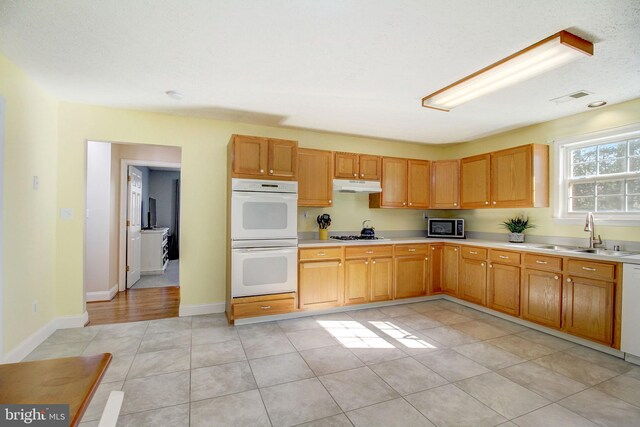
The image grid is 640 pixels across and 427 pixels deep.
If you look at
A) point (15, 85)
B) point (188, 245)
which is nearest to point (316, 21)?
point (15, 85)

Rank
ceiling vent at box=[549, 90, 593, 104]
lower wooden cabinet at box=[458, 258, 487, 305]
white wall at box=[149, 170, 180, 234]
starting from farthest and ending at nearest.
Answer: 1. white wall at box=[149, 170, 180, 234]
2. lower wooden cabinet at box=[458, 258, 487, 305]
3. ceiling vent at box=[549, 90, 593, 104]

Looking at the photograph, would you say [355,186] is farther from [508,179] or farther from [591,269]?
[591,269]

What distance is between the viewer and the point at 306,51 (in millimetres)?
2262

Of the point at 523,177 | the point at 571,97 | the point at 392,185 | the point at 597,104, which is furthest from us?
the point at 392,185

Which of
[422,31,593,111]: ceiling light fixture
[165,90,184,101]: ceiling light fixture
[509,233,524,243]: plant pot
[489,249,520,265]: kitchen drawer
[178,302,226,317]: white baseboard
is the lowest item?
[178,302,226,317]: white baseboard

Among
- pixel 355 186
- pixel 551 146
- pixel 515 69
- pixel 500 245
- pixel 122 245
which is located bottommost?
pixel 122 245

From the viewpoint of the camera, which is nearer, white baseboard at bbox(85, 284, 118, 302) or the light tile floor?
the light tile floor

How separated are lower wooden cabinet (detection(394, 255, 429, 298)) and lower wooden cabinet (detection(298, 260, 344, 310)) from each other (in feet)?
2.93

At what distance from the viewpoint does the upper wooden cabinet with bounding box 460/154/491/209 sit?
429 cm

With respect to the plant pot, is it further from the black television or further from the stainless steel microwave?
the black television

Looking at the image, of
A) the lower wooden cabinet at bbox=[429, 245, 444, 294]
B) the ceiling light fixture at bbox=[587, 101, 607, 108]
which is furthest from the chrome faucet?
the lower wooden cabinet at bbox=[429, 245, 444, 294]

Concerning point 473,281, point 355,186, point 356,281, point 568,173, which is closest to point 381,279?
point 356,281

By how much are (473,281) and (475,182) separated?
4.71ft

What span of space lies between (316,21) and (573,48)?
1.74 meters
